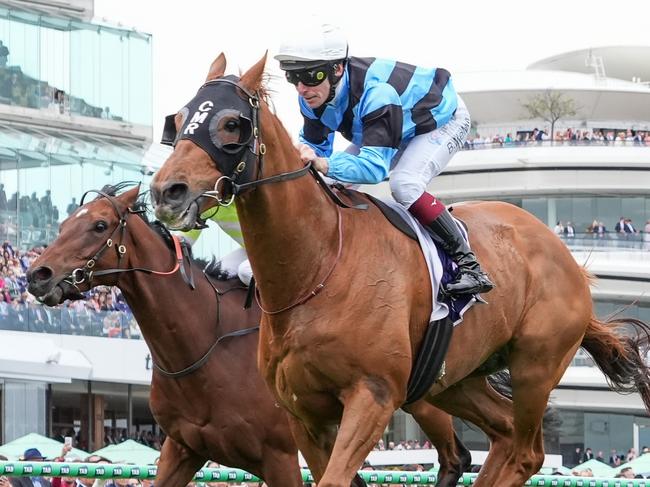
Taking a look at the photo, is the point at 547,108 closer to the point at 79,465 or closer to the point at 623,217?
the point at 623,217

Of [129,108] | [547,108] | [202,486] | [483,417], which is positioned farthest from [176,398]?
[547,108]

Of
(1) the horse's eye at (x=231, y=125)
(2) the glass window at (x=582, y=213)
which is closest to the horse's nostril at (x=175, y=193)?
(1) the horse's eye at (x=231, y=125)

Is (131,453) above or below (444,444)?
below

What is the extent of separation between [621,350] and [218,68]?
330cm

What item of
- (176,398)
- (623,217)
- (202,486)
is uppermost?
(176,398)

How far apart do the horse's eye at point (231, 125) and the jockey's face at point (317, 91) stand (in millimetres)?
798

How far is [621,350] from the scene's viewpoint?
7.66 m

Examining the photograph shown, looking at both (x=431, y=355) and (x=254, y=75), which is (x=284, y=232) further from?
(x=431, y=355)

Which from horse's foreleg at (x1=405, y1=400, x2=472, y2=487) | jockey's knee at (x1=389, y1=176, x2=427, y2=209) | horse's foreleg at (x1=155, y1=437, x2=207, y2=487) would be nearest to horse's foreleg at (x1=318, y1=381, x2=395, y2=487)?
jockey's knee at (x1=389, y1=176, x2=427, y2=209)

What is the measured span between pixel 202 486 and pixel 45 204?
40.8 ft

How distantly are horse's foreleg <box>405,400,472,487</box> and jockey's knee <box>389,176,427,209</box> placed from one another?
5.43 feet

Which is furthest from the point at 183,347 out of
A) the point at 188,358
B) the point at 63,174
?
the point at 63,174

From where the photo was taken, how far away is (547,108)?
1918 inches

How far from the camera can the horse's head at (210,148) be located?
4965mm
